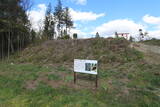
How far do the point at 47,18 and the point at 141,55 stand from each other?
18.3 m

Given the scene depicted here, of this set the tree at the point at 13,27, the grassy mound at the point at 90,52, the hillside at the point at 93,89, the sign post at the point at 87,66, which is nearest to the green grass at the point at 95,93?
the hillside at the point at 93,89

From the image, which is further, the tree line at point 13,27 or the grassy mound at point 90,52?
the tree line at point 13,27

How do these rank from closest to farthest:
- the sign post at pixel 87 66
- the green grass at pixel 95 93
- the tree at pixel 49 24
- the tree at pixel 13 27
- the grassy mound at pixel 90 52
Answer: the green grass at pixel 95 93
the sign post at pixel 87 66
the grassy mound at pixel 90 52
the tree at pixel 13 27
the tree at pixel 49 24

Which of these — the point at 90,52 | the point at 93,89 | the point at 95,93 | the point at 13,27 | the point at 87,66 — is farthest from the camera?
the point at 13,27

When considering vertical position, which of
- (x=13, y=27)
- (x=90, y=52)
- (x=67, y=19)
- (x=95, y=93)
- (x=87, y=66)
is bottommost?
(x=95, y=93)

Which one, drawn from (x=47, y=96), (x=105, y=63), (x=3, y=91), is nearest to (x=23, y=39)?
(x=105, y=63)

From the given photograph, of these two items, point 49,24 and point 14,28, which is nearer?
point 14,28

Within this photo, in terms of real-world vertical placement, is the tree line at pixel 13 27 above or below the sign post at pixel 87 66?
above

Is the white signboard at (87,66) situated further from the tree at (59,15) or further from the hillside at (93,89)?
the tree at (59,15)

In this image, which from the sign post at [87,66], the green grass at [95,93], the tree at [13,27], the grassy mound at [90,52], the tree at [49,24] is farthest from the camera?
the tree at [49,24]

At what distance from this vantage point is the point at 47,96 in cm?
430

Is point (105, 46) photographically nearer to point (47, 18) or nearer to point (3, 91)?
point (3, 91)

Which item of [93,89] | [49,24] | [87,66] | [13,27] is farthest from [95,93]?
[49,24]

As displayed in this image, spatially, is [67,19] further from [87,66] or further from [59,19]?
[87,66]
